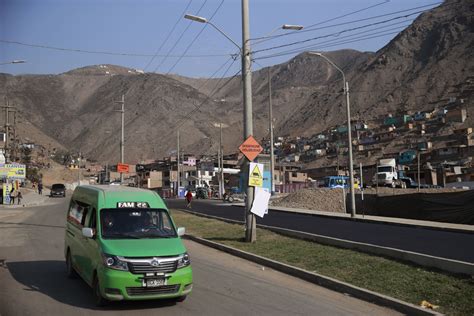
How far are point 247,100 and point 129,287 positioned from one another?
425 inches

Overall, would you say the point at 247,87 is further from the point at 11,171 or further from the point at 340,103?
the point at 340,103

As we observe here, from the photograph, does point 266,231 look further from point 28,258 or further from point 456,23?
point 456,23

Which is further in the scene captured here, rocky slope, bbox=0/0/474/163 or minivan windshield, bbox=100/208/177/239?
rocky slope, bbox=0/0/474/163

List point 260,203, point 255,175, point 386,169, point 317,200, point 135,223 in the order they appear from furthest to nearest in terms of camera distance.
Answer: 1. point 386,169
2. point 317,200
3. point 255,175
4. point 260,203
5. point 135,223

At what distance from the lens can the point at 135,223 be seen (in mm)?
9773

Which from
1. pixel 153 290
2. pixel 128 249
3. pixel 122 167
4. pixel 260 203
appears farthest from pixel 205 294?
pixel 122 167

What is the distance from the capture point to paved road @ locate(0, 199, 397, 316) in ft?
28.5

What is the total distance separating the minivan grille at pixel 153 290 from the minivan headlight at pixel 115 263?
0.34 metres

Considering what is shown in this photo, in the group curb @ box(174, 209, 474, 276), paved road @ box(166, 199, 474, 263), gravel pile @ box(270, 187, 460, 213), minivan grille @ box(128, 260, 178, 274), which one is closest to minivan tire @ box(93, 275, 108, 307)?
minivan grille @ box(128, 260, 178, 274)

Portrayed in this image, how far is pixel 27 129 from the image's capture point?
533 ft

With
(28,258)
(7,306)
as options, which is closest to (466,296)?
(7,306)

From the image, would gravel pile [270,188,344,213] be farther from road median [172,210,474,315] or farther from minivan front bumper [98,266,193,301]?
minivan front bumper [98,266,193,301]

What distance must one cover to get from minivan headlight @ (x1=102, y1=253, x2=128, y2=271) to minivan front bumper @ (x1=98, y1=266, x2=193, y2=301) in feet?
0.17

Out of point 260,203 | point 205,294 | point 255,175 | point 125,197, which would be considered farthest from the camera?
point 255,175
